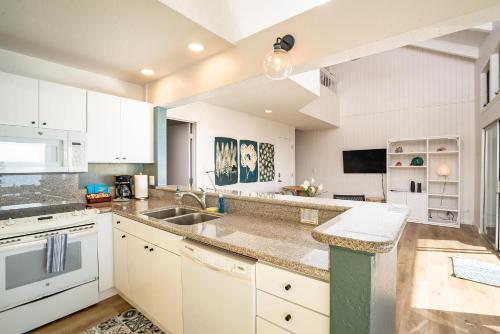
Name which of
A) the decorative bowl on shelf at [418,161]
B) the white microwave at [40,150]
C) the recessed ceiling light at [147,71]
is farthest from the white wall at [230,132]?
the decorative bowl on shelf at [418,161]

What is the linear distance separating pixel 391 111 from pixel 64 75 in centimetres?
694

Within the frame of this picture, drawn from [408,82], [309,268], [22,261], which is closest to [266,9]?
[309,268]

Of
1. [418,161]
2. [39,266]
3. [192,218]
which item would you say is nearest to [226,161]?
[192,218]

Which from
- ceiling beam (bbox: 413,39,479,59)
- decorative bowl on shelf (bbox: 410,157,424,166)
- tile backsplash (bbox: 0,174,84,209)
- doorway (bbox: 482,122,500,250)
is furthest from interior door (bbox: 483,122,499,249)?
tile backsplash (bbox: 0,174,84,209)

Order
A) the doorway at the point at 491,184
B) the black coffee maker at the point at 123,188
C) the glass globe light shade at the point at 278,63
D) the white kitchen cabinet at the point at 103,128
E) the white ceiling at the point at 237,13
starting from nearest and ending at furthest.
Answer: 1. the glass globe light shade at the point at 278,63
2. the white ceiling at the point at 237,13
3. the white kitchen cabinet at the point at 103,128
4. the black coffee maker at the point at 123,188
5. the doorway at the point at 491,184

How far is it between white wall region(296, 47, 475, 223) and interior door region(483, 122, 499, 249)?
35.6 inches

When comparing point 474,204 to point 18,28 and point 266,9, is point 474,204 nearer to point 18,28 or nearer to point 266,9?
point 266,9

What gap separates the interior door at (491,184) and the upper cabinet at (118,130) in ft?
17.5

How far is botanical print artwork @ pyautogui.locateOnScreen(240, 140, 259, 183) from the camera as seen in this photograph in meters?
5.16

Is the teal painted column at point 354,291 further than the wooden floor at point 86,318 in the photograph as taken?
No

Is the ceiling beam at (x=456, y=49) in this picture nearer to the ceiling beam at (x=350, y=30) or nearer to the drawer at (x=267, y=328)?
the ceiling beam at (x=350, y=30)

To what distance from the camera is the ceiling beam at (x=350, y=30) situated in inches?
48.5

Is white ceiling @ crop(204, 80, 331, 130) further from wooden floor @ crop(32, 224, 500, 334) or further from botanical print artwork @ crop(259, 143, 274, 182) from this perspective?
wooden floor @ crop(32, 224, 500, 334)

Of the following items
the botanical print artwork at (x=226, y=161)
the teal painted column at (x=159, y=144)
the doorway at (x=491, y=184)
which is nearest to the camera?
the teal painted column at (x=159, y=144)
